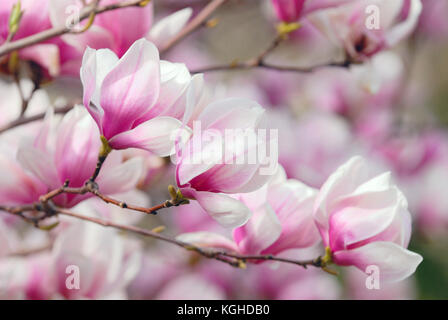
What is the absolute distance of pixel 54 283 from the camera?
79 centimetres

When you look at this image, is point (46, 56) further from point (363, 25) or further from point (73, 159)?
point (363, 25)

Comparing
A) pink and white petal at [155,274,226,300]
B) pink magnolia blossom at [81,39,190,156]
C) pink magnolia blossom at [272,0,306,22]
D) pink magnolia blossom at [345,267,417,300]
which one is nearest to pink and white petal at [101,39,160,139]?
pink magnolia blossom at [81,39,190,156]

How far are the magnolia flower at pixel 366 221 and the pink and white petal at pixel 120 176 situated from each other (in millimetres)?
194

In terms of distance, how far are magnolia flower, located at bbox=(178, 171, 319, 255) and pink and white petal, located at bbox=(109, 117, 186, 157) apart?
141 mm

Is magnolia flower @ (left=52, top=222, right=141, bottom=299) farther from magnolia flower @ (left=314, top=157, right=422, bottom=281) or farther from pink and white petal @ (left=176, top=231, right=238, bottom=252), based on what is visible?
magnolia flower @ (left=314, top=157, right=422, bottom=281)

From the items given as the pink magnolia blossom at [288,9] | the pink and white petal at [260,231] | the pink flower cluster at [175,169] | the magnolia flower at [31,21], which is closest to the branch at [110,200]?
the pink flower cluster at [175,169]

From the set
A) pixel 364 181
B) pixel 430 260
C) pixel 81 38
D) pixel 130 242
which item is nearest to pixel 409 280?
pixel 430 260

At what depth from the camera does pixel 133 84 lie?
51 centimetres

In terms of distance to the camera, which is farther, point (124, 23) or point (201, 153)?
point (124, 23)

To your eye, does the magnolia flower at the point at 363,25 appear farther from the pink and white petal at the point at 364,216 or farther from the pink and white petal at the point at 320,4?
the pink and white petal at the point at 364,216

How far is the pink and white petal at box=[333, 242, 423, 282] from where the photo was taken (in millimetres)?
581

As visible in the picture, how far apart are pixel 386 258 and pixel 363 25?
36 cm

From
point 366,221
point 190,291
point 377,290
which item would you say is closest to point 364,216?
point 366,221

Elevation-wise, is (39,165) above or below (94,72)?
below
